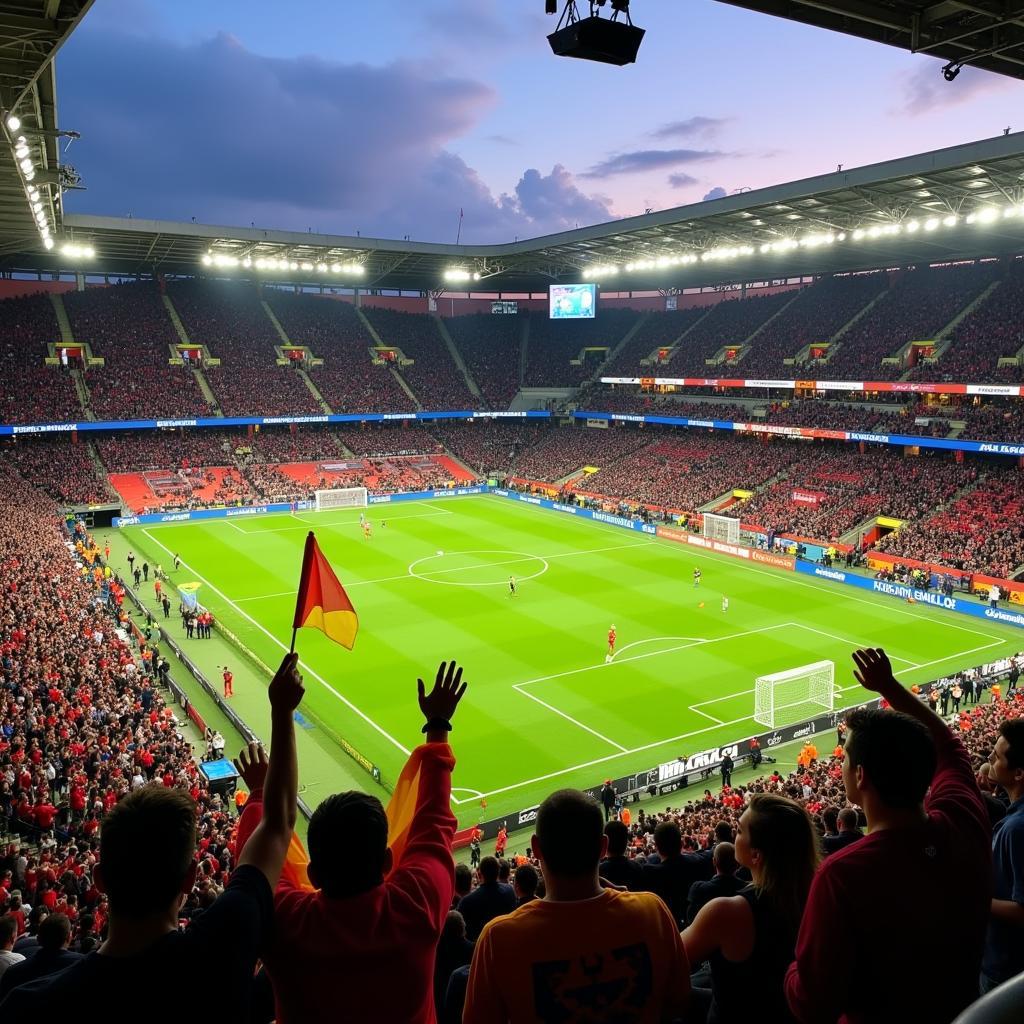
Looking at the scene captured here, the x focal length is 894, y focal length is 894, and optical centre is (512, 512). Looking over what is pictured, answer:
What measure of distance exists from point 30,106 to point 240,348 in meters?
52.2

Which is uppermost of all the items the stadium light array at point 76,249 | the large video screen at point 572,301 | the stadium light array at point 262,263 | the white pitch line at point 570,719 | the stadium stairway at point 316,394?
the stadium light array at point 262,263

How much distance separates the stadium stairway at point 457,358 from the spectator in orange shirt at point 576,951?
8234 cm

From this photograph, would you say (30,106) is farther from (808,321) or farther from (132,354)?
(808,321)

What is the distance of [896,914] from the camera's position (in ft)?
10.8

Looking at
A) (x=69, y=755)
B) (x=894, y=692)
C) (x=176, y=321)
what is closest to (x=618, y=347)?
(x=176, y=321)

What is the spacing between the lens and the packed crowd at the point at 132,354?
68250 millimetres

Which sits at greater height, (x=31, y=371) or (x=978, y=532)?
(x=31, y=371)

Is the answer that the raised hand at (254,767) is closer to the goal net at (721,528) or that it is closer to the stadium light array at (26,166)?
the stadium light array at (26,166)

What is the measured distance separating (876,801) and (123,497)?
63463 millimetres

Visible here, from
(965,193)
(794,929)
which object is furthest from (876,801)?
(965,193)

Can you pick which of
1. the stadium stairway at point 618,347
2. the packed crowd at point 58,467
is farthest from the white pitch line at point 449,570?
the stadium stairway at point 618,347

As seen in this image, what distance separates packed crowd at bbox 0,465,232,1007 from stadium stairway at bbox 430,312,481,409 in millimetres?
55087

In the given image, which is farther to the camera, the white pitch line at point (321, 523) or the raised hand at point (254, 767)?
the white pitch line at point (321, 523)

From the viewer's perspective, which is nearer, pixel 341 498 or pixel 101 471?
pixel 101 471
